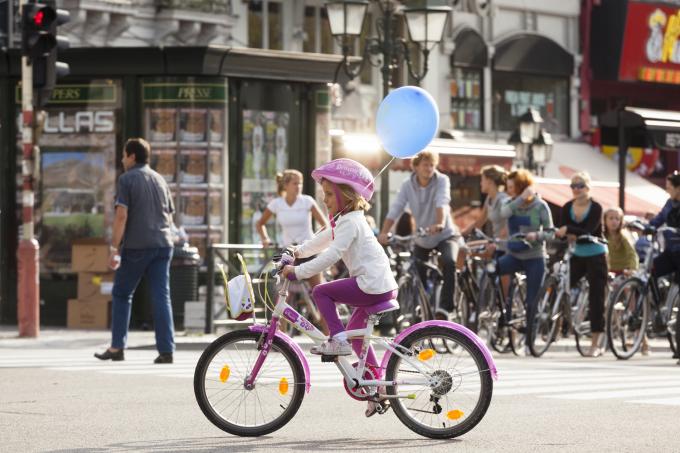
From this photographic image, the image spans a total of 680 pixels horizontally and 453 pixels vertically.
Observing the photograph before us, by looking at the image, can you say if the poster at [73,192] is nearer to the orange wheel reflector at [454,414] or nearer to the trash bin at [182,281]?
the trash bin at [182,281]

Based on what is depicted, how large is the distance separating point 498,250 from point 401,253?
1.04m

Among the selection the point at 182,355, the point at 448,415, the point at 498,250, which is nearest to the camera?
the point at 448,415

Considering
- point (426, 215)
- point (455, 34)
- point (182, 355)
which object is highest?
point (455, 34)

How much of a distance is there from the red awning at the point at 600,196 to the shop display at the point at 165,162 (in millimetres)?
9848

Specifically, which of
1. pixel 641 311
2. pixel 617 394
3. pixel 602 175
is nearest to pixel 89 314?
pixel 641 311

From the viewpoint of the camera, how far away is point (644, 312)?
699 inches

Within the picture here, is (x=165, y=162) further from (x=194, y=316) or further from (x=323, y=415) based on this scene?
(x=323, y=415)

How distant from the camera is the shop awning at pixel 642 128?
910 inches

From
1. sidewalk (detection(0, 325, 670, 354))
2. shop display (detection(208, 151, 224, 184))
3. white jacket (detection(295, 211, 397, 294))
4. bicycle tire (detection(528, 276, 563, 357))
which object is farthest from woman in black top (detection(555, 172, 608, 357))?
white jacket (detection(295, 211, 397, 294))

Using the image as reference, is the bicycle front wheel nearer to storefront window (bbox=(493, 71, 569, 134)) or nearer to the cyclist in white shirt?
the cyclist in white shirt

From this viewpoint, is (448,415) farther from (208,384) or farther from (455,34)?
(455,34)

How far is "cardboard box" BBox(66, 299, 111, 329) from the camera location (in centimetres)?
2166

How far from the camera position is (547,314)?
56.6 ft

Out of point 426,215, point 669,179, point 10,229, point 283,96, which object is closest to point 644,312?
point 669,179
